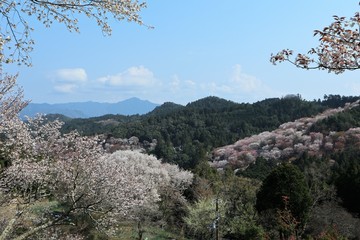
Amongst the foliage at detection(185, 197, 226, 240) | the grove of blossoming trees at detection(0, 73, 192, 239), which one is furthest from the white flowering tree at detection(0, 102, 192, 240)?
the foliage at detection(185, 197, 226, 240)

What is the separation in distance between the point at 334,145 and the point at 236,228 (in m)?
43.1

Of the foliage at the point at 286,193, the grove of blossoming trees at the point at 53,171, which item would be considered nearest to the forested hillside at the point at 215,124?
the foliage at the point at 286,193

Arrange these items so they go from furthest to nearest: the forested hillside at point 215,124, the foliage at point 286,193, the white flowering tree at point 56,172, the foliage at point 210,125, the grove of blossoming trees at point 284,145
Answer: the forested hillside at point 215,124
the foliage at point 210,125
the grove of blossoming trees at point 284,145
the foliage at point 286,193
the white flowering tree at point 56,172

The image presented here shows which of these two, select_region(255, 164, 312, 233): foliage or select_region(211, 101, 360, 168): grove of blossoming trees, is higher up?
select_region(211, 101, 360, 168): grove of blossoming trees

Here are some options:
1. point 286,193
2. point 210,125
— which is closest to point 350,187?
point 286,193

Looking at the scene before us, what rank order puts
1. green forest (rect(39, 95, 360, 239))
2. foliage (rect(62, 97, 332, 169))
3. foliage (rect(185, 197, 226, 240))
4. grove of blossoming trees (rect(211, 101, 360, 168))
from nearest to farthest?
green forest (rect(39, 95, 360, 239)) < foliage (rect(185, 197, 226, 240)) < grove of blossoming trees (rect(211, 101, 360, 168)) < foliage (rect(62, 97, 332, 169))

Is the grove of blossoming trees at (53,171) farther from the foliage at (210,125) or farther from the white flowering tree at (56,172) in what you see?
the foliage at (210,125)

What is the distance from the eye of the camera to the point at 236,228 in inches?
1045

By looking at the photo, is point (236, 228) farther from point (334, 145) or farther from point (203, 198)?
point (334, 145)

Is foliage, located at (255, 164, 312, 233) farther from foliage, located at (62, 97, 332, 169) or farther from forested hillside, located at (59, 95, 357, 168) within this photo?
forested hillside, located at (59, 95, 357, 168)

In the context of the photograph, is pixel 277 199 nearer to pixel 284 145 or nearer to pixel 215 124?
pixel 284 145

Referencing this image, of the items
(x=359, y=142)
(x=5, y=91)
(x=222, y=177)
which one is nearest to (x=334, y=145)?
(x=359, y=142)

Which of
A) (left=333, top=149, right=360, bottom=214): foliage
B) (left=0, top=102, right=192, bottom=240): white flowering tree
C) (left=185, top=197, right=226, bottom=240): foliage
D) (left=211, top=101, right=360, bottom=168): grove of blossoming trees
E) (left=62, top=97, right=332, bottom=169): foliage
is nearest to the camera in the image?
(left=0, top=102, right=192, bottom=240): white flowering tree

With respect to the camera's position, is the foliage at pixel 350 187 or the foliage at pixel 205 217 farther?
the foliage at pixel 350 187
